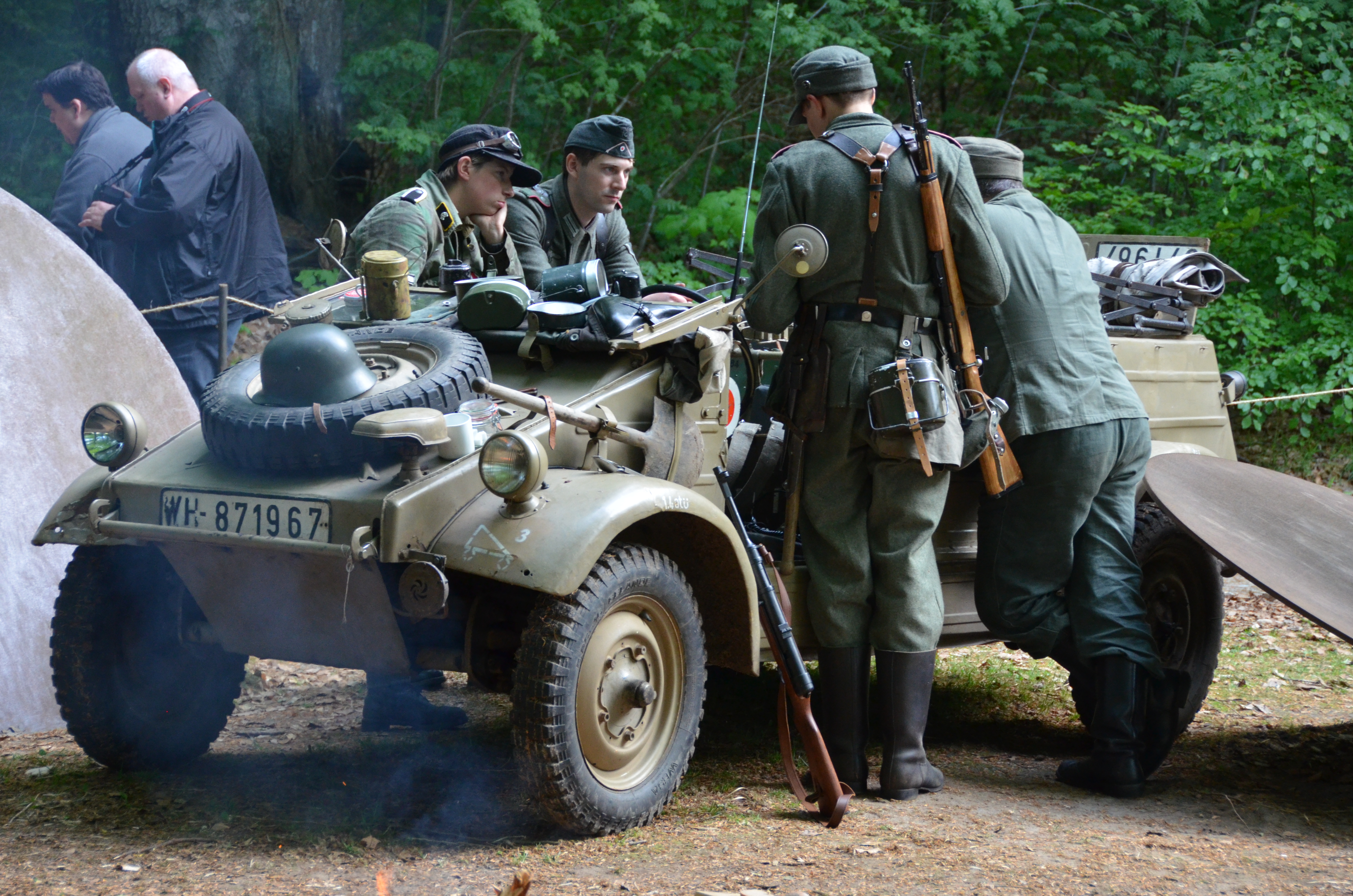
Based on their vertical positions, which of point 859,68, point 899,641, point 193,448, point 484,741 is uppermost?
point 859,68

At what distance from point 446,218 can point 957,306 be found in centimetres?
205

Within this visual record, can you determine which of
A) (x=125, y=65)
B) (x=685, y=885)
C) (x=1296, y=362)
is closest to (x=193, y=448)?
(x=685, y=885)

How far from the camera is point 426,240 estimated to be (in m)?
4.91

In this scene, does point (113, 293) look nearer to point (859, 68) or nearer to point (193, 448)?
point (193, 448)

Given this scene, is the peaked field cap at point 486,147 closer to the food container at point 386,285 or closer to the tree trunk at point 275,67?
the food container at point 386,285

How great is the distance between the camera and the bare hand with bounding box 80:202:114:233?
20.0 feet

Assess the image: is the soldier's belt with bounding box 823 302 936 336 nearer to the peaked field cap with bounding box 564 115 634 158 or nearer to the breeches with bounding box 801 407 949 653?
the breeches with bounding box 801 407 949 653

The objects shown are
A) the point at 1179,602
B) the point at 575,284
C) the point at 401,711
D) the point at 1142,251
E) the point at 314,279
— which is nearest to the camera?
the point at 575,284

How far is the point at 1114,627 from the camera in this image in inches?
175

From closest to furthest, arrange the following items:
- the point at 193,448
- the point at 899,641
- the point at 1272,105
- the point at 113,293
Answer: the point at 193,448 < the point at 899,641 < the point at 113,293 < the point at 1272,105

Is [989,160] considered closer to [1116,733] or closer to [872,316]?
[872,316]

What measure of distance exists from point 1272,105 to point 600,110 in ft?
17.6

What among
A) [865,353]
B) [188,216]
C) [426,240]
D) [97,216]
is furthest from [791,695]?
[97,216]

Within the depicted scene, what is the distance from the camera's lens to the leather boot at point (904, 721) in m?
4.07
